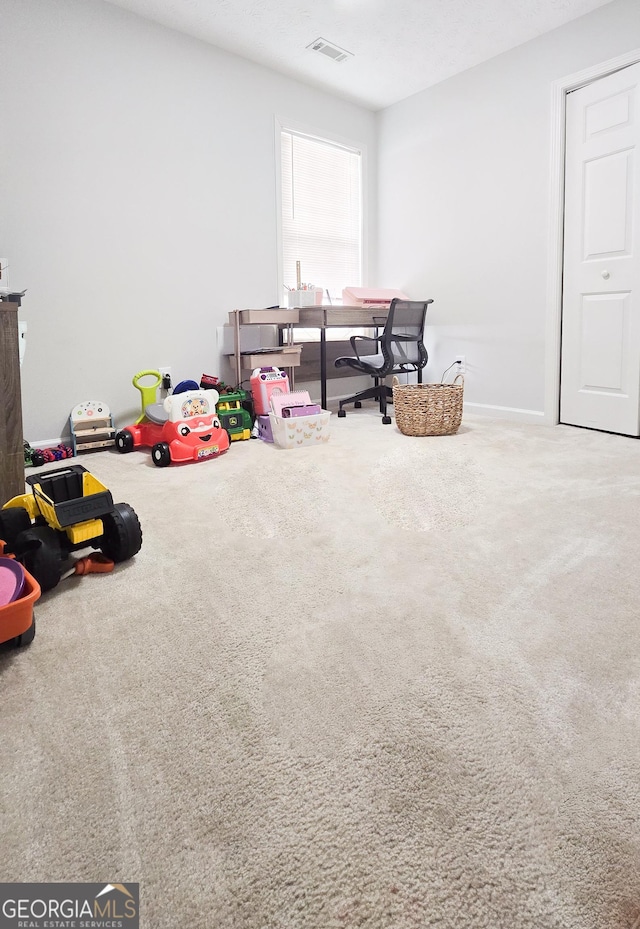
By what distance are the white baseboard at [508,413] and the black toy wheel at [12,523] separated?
3275mm

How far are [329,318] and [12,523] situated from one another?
3.04 metres

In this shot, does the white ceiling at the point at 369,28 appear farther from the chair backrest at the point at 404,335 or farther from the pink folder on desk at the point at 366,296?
the chair backrest at the point at 404,335

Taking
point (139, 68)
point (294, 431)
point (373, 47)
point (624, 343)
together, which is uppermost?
point (373, 47)

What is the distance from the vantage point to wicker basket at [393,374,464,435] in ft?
11.0

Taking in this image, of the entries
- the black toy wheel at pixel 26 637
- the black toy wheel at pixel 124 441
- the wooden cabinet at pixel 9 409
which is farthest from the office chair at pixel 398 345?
the black toy wheel at pixel 26 637

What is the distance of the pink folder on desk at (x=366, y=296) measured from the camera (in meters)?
4.55

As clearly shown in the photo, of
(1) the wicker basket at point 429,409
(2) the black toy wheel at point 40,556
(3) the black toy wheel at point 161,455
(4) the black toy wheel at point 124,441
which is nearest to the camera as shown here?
(2) the black toy wheel at point 40,556

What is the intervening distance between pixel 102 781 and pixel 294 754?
0.92 ft

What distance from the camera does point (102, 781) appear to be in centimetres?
83

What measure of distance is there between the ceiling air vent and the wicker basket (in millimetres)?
2280

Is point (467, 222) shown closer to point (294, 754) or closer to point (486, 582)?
point (486, 582)

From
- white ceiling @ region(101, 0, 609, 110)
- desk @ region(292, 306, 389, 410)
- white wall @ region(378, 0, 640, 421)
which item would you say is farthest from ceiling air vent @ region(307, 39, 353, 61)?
desk @ region(292, 306, 389, 410)

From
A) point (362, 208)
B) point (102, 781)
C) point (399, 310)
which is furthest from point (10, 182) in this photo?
point (102, 781)

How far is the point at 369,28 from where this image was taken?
11.5 feet
